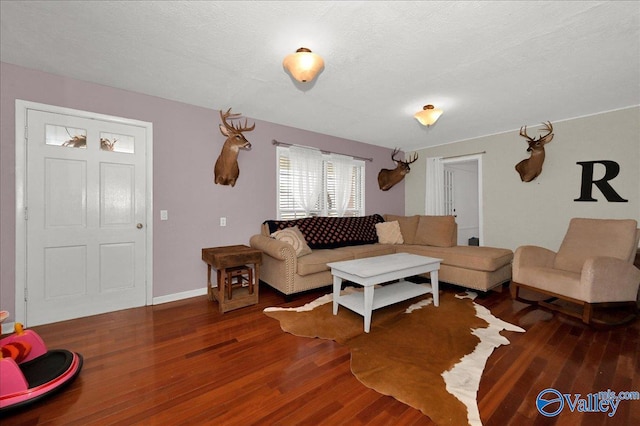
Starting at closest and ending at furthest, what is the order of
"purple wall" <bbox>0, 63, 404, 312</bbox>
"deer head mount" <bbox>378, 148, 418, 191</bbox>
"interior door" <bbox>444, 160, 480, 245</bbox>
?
"purple wall" <bbox>0, 63, 404, 312</bbox> < "deer head mount" <bbox>378, 148, 418, 191</bbox> < "interior door" <bbox>444, 160, 480, 245</bbox>

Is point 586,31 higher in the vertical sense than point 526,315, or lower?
higher

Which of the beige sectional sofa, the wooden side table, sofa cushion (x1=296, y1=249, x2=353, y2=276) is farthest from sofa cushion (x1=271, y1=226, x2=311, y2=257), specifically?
the wooden side table

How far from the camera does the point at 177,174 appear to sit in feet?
10.4

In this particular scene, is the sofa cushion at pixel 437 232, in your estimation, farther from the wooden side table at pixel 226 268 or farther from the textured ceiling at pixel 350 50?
the wooden side table at pixel 226 268

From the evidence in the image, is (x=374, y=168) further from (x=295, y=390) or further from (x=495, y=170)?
(x=295, y=390)

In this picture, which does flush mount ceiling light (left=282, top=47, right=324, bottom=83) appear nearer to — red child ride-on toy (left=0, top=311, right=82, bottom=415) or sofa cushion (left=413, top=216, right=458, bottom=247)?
red child ride-on toy (left=0, top=311, right=82, bottom=415)

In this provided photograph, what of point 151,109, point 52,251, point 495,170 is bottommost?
point 52,251

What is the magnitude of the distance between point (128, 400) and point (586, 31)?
3938mm

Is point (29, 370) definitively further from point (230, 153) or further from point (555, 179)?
point (555, 179)

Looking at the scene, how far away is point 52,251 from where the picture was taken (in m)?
2.55

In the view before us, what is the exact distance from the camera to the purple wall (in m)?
2.37

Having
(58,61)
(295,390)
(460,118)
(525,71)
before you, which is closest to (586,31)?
(525,71)

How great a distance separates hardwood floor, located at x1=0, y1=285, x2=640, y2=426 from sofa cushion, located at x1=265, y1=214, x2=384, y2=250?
153cm

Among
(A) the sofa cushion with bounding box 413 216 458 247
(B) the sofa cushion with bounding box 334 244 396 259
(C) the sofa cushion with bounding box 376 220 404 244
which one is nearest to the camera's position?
(B) the sofa cushion with bounding box 334 244 396 259
